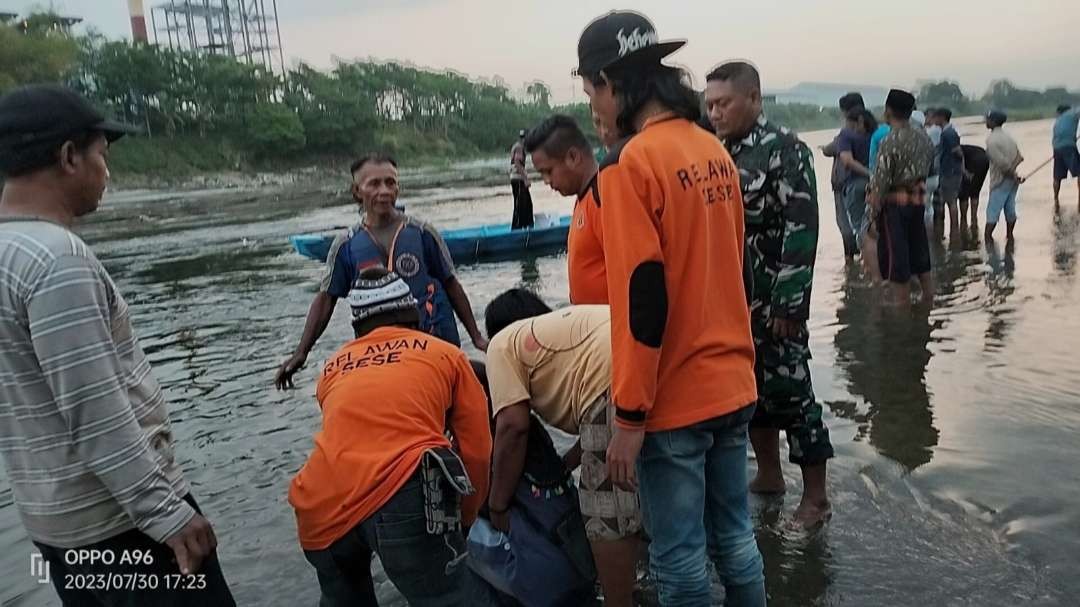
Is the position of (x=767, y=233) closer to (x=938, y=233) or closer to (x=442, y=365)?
(x=442, y=365)

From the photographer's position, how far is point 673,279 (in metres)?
2.28

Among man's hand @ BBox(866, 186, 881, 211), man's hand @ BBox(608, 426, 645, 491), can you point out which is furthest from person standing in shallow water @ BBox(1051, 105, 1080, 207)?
man's hand @ BBox(608, 426, 645, 491)

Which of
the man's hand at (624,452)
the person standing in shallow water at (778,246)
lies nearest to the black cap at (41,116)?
the man's hand at (624,452)

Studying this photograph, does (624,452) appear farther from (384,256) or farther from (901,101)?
(901,101)

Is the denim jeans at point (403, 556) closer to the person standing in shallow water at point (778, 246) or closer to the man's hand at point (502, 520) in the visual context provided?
the man's hand at point (502, 520)

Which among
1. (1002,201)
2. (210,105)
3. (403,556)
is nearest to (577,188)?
(403,556)

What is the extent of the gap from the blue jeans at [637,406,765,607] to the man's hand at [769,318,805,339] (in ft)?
3.47

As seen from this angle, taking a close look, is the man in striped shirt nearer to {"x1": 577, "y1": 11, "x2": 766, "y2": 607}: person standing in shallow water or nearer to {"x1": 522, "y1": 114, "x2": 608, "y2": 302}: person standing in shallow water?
{"x1": 577, "y1": 11, "x2": 766, "y2": 607}: person standing in shallow water

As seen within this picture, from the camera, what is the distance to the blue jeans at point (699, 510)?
7.84 feet

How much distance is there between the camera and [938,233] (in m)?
11.8

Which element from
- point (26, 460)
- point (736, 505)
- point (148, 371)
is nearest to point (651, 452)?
point (736, 505)

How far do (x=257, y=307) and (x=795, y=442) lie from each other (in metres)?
8.80

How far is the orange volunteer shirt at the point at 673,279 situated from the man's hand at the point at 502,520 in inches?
38.8

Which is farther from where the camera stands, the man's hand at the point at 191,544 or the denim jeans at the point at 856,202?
the denim jeans at the point at 856,202
